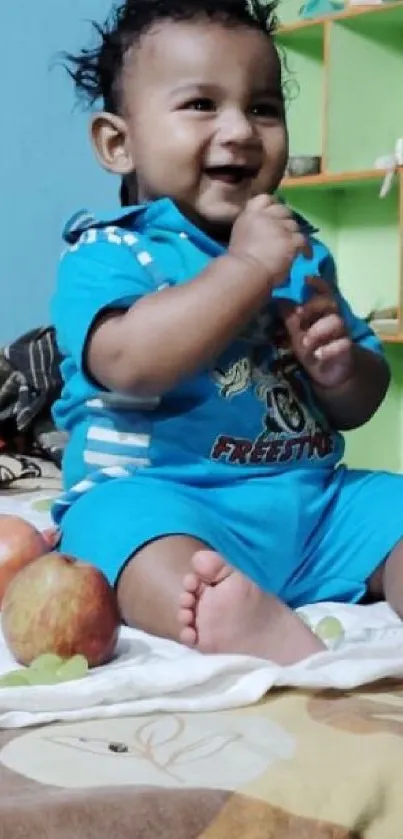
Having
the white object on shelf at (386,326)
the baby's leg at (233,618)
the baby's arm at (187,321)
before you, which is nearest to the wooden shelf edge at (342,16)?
the white object on shelf at (386,326)

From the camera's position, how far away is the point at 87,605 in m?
0.72

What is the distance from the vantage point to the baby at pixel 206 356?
881mm

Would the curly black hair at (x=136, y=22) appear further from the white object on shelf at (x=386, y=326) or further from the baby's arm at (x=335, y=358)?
the white object on shelf at (x=386, y=326)

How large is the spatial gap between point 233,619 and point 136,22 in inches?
25.4

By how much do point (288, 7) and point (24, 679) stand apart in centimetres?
211

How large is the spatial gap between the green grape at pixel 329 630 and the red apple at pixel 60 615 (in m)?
0.15

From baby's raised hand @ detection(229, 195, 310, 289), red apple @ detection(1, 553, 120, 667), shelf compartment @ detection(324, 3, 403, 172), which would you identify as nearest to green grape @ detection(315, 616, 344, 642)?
red apple @ detection(1, 553, 120, 667)

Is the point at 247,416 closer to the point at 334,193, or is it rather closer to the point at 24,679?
the point at 24,679

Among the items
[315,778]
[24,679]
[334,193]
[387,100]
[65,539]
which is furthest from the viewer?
[334,193]

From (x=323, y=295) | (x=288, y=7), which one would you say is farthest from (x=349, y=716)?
(x=288, y=7)

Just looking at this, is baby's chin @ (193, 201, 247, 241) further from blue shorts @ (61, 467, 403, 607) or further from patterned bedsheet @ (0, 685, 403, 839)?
patterned bedsheet @ (0, 685, 403, 839)

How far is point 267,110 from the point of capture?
109 cm

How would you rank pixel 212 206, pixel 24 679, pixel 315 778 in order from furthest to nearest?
pixel 212 206
pixel 24 679
pixel 315 778

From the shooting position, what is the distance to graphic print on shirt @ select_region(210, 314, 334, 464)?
982mm
